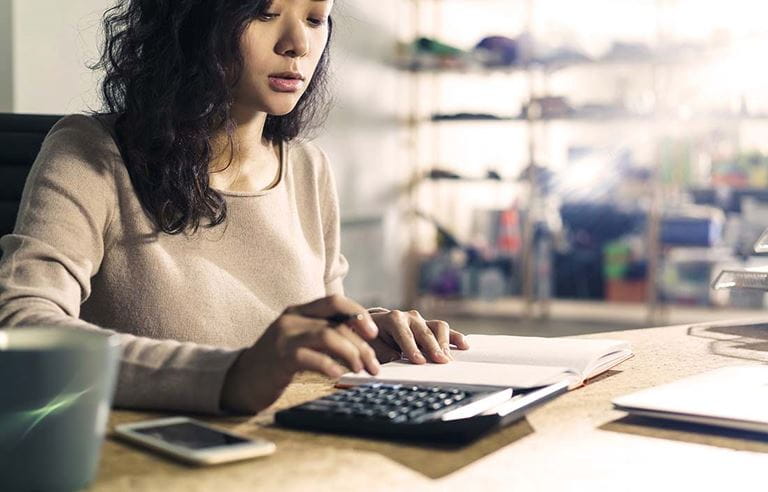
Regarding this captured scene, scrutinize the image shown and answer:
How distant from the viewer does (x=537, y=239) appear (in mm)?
5359

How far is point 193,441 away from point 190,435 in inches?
0.6

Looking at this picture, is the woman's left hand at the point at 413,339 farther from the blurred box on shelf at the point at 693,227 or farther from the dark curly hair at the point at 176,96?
the blurred box on shelf at the point at 693,227

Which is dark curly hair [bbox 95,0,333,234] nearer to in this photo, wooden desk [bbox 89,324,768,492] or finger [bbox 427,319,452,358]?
finger [bbox 427,319,452,358]

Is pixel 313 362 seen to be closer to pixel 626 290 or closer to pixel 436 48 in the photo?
pixel 626 290

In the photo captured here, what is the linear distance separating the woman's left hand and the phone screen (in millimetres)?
334

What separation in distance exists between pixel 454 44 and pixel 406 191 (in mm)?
896

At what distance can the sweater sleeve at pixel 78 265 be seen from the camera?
85cm

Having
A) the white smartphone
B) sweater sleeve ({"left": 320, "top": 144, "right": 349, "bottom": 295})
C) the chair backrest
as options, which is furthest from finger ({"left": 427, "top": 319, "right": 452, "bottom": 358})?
the chair backrest

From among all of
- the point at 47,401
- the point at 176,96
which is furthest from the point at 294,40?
the point at 47,401

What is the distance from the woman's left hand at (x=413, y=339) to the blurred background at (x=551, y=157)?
3732 millimetres

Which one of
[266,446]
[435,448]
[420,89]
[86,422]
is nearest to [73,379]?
[86,422]

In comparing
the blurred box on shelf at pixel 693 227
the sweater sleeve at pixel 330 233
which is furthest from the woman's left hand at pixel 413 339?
the blurred box on shelf at pixel 693 227

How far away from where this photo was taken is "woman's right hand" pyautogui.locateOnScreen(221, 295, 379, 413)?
0.79m

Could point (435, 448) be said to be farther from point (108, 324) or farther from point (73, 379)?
point (108, 324)
